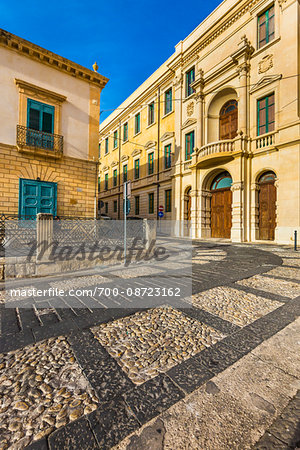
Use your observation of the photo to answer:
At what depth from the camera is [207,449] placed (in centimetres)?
107

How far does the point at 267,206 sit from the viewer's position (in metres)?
12.9

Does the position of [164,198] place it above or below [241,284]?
above

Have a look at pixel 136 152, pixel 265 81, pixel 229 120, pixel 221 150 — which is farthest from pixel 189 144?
pixel 136 152

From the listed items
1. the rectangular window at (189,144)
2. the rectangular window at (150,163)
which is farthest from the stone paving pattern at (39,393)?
the rectangular window at (150,163)

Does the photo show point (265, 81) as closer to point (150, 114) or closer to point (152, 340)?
point (150, 114)

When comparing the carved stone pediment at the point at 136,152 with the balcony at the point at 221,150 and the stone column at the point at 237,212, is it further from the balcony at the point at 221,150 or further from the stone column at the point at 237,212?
the stone column at the point at 237,212

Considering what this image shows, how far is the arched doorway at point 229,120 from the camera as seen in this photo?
15.1 metres

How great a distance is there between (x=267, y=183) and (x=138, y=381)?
46.1ft

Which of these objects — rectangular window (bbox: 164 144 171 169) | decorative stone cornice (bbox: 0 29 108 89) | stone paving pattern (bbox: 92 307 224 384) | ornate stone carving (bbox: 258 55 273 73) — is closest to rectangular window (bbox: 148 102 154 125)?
Result: rectangular window (bbox: 164 144 171 169)

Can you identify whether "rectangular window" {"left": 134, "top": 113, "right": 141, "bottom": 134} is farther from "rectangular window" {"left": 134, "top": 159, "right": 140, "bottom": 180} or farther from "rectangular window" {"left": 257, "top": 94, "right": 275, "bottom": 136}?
"rectangular window" {"left": 257, "top": 94, "right": 275, "bottom": 136}

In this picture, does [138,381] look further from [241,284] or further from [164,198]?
[164,198]

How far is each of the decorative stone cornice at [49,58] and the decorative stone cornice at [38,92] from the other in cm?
140

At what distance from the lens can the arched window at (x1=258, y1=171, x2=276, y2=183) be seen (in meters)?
12.7

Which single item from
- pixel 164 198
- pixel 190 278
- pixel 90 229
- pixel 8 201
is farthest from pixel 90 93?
pixel 190 278
